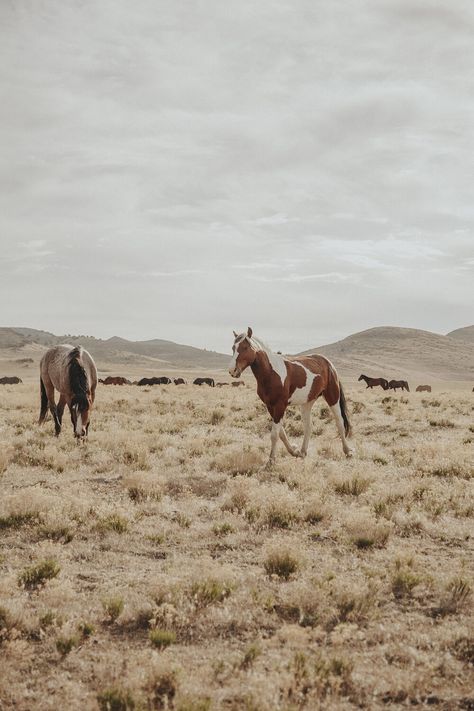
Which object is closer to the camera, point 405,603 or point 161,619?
point 161,619

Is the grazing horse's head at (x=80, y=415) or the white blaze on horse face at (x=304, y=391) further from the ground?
the white blaze on horse face at (x=304, y=391)

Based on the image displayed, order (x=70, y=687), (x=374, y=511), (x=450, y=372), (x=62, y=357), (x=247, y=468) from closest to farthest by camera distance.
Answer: (x=70, y=687), (x=374, y=511), (x=247, y=468), (x=62, y=357), (x=450, y=372)

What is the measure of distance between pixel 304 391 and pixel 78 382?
557cm

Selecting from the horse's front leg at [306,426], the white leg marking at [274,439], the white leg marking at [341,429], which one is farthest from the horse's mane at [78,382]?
the white leg marking at [341,429]

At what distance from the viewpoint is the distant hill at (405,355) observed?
11825 centimetres

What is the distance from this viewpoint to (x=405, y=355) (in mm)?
142125

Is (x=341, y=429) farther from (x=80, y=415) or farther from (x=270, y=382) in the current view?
(x=80, y=415)

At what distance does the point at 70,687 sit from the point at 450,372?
12818cm

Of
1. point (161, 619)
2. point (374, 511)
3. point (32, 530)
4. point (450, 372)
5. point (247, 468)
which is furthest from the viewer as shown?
point (450, 372)

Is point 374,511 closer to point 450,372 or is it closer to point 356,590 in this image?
point 356,590

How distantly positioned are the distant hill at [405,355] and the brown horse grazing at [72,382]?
97.3 m

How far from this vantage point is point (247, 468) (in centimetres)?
1136

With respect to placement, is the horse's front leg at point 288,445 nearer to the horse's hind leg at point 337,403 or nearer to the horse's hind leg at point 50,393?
the horse's hind leg at point 337,403

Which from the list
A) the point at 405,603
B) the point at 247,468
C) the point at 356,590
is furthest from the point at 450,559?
the point at 247,468
